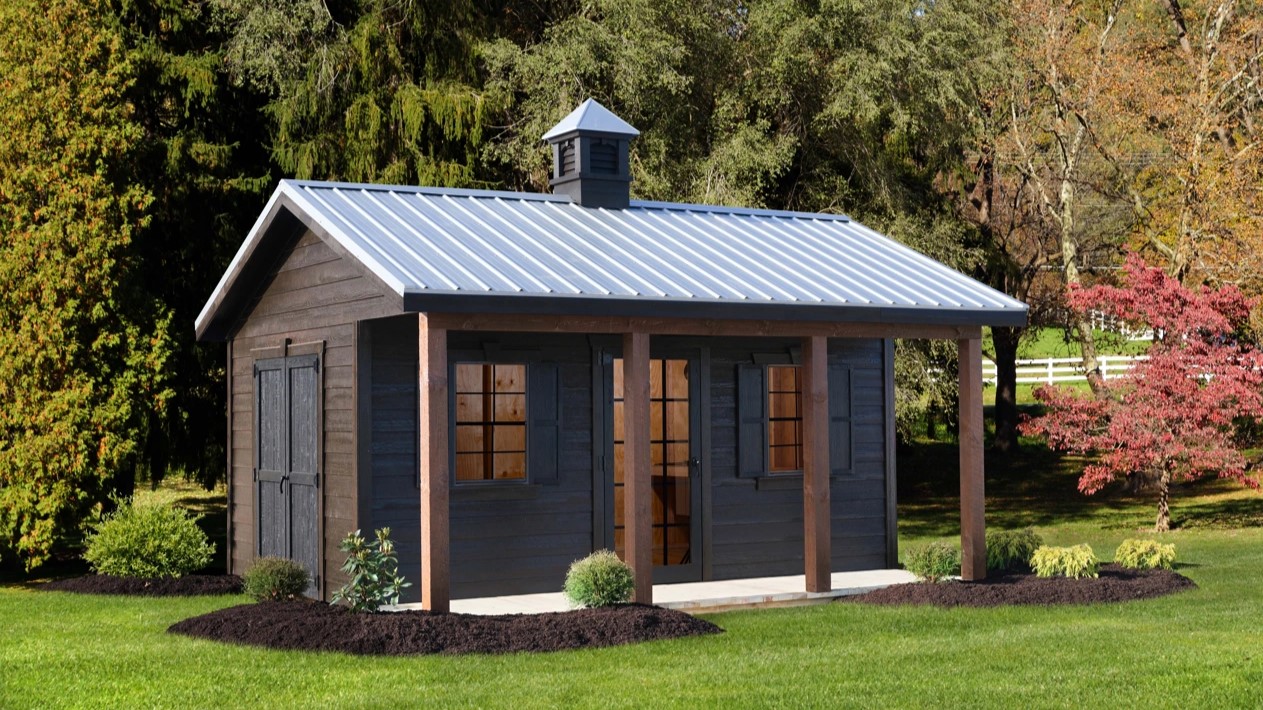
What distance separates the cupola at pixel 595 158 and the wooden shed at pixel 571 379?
0.02 meters

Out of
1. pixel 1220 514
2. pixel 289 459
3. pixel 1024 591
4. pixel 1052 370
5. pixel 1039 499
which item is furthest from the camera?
pixel 1052 370

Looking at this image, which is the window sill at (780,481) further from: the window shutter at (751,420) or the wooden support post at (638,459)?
the wooden support post at (638,459)

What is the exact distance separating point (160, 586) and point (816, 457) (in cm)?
615

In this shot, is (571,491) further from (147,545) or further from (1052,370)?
(1052,370)

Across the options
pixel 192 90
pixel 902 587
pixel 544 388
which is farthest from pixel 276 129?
pixel 902 587

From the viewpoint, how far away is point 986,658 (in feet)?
31.6

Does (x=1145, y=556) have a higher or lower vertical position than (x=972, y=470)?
lower

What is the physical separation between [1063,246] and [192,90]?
14.6 meters

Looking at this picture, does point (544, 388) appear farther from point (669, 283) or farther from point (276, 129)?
point (276, 129)

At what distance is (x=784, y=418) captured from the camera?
14547 millimetres

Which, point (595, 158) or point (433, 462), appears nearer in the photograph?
point (433, 462)

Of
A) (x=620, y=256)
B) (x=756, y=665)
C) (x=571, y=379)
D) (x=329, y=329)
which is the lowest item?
(x=756, y=665)

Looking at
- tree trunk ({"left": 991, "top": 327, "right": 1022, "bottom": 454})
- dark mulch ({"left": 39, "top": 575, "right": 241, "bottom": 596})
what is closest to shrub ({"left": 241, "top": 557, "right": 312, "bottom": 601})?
dark mulch ({"left": 39, "top": 575, "right": 241, "bottom": 596})

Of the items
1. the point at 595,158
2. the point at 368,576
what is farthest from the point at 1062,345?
the point at 368,576
